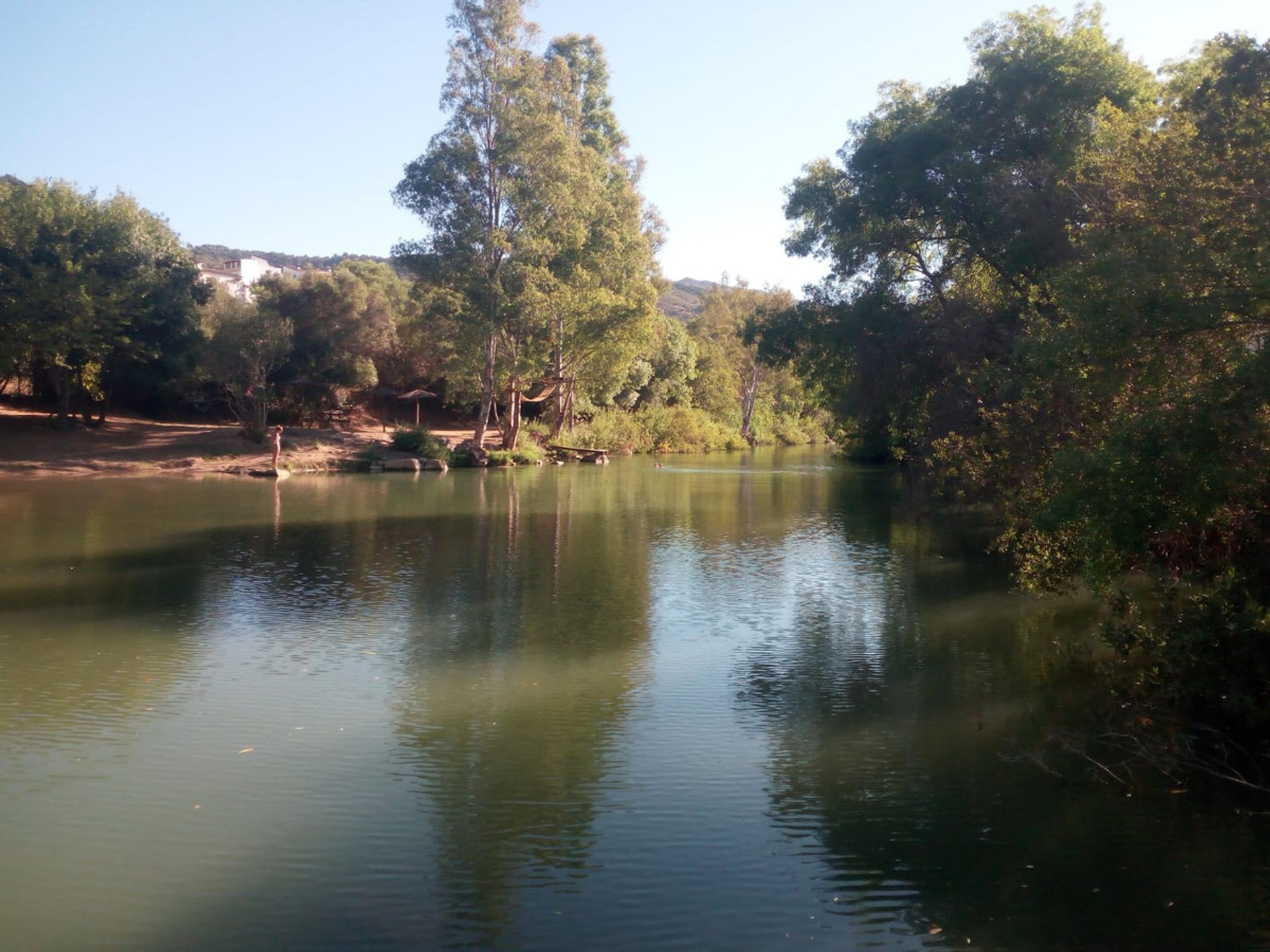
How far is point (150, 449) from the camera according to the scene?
125 ft

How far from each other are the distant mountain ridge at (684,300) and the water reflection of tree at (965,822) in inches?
4620

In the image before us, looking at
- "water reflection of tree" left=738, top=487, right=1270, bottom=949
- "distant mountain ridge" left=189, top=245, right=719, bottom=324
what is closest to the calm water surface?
"water reflection of tree" left=738, top=487, right=1270, bottom=949

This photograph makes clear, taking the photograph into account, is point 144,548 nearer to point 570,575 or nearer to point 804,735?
point 570,575

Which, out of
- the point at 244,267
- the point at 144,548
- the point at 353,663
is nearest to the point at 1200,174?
the point at 353,663

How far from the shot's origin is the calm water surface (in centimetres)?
662

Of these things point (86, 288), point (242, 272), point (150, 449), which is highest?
point (242, 272)

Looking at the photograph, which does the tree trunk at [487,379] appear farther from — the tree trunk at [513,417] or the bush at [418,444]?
the bush at [418,444]

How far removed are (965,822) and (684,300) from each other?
162 metres

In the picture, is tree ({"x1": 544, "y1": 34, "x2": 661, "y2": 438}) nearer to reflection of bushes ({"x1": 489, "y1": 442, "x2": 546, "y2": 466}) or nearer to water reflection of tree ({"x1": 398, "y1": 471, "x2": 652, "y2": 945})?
reflection of bushes ({"x1": 489, "y1": 442, "x2": 546, "y2": 466})

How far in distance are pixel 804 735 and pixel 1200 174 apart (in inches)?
255

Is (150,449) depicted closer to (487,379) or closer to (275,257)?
(487,379)

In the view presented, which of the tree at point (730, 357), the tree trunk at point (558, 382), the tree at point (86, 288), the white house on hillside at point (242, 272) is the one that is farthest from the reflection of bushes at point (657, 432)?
the white house on hillside at point (242, 272)

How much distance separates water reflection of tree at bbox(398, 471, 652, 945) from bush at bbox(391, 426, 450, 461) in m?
21.0

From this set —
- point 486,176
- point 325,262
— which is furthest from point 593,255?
point 325,262
